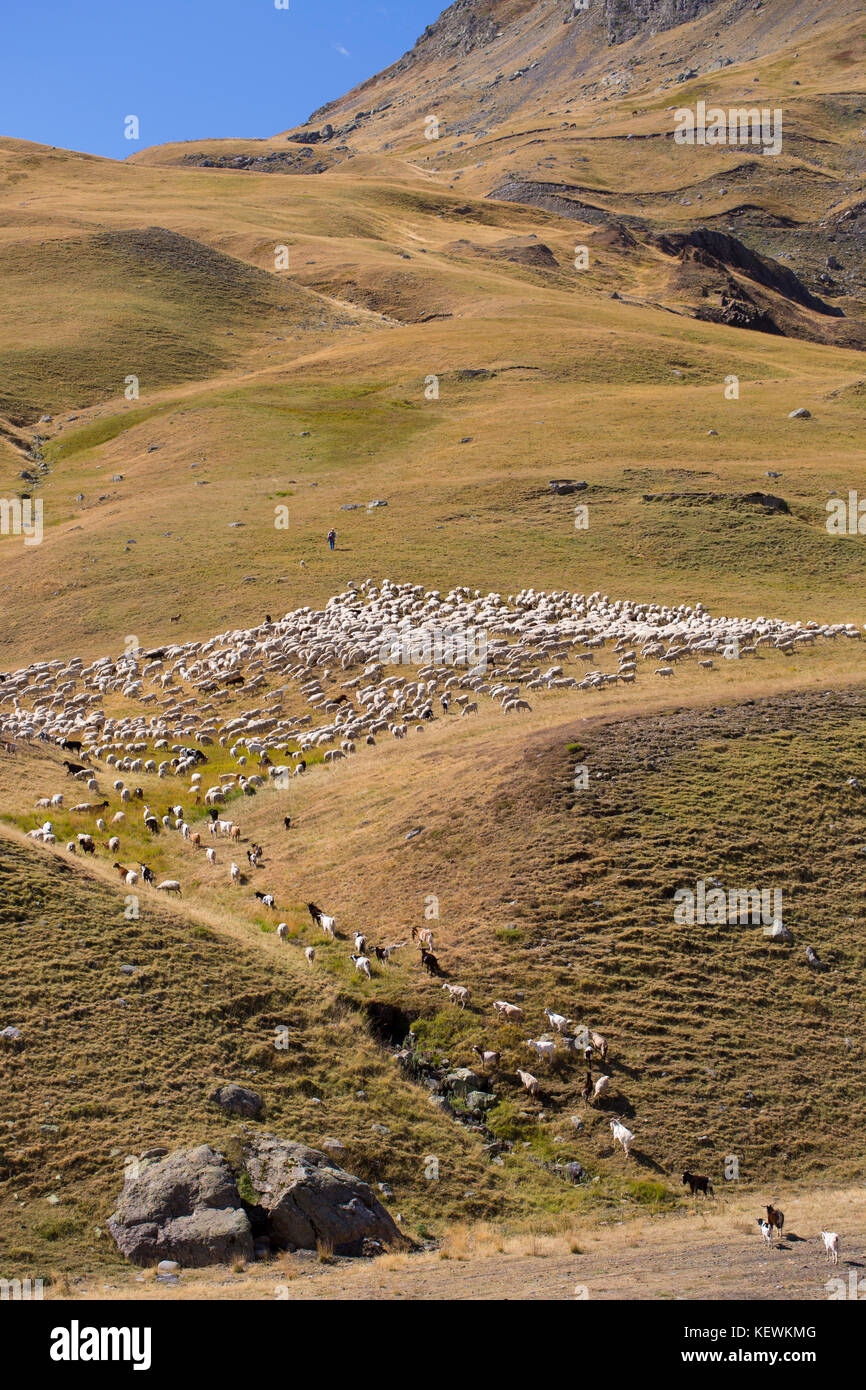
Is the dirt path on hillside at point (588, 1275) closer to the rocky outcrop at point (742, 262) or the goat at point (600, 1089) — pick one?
the goat at point (600, 1089)

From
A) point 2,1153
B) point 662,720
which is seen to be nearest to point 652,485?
point 662,720

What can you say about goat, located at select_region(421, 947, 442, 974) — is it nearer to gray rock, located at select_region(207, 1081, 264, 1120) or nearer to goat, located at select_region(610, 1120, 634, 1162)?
goat, located at select_region(610, 1120, 634, 1162)

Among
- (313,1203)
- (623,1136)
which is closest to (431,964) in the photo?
(623,1136)

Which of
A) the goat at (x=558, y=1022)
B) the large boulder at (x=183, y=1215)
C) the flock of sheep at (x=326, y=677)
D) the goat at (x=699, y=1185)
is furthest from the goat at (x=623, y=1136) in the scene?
the flock of sheep at (x=326, y=677)

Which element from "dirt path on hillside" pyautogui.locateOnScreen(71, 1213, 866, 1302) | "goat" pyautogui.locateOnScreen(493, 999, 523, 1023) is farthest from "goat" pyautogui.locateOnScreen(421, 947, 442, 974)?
"dirt path on hillside" pyautogui.locateOnScreen(71, 1213, 866, 1302)

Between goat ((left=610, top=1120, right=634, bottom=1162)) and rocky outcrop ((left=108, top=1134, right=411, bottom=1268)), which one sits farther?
goat ((left=610, top=1120, right=634, bottom=1162))

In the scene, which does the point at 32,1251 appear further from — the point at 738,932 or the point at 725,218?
the point at 725,218
